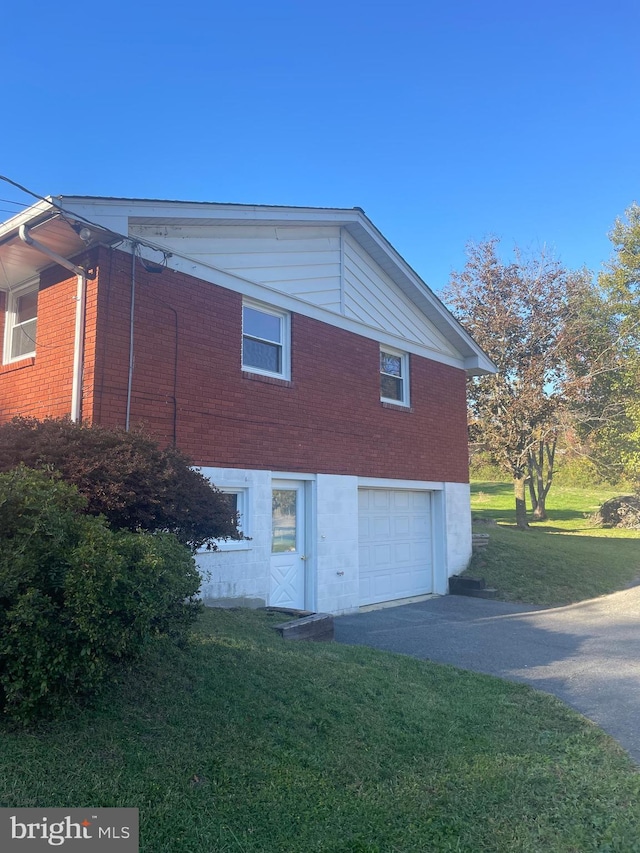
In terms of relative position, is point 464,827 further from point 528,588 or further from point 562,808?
point 528,588

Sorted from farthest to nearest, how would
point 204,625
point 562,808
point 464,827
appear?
1. point 204,625
2. point 562,808
3. point 464,827

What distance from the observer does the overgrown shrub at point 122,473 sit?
16.9ft

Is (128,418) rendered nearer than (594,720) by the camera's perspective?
No

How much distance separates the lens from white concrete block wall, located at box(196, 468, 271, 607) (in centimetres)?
884

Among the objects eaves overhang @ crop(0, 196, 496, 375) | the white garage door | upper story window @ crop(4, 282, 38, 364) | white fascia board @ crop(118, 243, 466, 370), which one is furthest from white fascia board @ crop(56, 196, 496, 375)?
the white garage door

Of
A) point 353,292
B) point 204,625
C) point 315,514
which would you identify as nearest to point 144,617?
point 204,625

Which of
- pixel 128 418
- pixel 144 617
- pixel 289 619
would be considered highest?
pixel 128 418

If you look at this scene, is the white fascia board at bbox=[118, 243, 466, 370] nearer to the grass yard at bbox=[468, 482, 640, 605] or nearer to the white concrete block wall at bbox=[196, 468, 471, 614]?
the white concrete block wall at bbox=[196, 468, 471, 614]

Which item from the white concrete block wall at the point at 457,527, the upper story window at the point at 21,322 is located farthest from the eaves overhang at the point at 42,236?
the white concrete block wall at the point at 457,527

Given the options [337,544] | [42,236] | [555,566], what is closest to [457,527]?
[555,566]

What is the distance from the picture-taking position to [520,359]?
82.6ft

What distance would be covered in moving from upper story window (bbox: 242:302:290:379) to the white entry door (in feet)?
5.98

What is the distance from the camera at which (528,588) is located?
43.3 feet

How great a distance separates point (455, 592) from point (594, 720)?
789 centimetres
